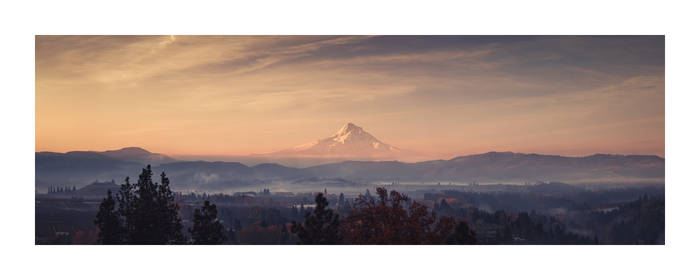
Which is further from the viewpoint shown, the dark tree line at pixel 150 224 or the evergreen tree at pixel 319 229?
the dark tree line at pixel 150 224

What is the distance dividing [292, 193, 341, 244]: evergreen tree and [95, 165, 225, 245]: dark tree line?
5.16 ft

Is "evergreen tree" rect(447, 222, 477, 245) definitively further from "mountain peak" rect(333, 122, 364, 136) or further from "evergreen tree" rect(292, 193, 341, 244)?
"mountain peak" rect(333, 122, 364, 136)

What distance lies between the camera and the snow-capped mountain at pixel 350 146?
10.2 metres

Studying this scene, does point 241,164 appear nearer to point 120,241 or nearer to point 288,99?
point 288,99

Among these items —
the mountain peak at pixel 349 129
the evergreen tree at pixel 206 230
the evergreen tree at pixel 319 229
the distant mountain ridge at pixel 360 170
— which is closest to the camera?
the evergreen tree at pixel 319 229

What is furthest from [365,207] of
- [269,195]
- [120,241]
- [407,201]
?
[120,241]

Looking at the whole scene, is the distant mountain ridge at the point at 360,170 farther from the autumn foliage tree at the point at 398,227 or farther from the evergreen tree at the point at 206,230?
the autumn foliage tree at the point at 398,227

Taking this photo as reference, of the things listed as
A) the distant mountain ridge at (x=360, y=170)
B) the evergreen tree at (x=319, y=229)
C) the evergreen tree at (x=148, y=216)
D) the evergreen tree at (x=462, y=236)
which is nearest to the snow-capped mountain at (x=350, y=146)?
the distant mountain ridge at (x=360, y=170)

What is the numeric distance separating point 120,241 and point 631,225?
9.28 metres

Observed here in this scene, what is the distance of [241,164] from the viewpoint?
34.3 feet

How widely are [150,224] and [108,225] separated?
765 millimetres

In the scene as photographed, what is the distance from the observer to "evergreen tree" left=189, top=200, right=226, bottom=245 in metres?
9.51

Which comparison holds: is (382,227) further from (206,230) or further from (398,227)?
(206,230)
